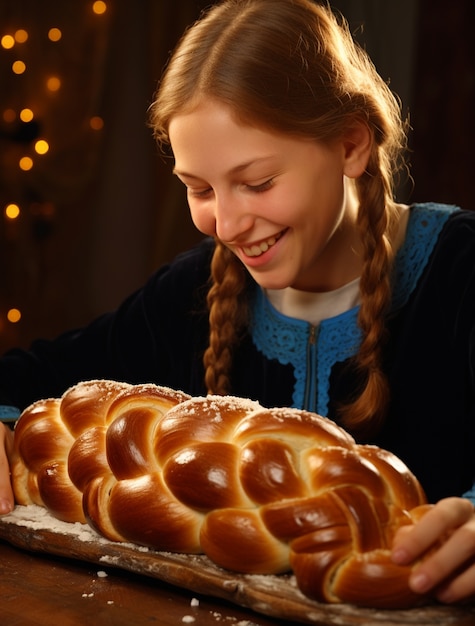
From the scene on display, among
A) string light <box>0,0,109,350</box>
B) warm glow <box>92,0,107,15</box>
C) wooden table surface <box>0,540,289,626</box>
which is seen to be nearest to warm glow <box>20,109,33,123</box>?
string light <box>0,0,109,350</box>

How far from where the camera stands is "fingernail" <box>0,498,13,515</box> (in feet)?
3.97

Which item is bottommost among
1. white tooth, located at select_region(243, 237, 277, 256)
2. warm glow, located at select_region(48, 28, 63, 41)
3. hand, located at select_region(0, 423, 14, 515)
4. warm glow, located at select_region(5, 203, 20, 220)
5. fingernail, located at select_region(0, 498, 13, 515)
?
warm glow, located at select_region(5, 203, 20, 220)

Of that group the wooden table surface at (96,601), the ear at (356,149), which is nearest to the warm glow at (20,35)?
the ear at (356,149)

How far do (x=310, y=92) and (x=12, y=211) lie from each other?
1.92 metres

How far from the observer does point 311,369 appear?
1.67 meters

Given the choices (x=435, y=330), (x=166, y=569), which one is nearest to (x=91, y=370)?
(x=435, y=330)

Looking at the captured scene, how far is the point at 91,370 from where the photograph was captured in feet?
6.11

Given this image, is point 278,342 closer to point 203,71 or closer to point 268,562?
point 203,71

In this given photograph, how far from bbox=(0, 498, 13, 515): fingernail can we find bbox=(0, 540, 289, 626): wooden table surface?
13 centimetres

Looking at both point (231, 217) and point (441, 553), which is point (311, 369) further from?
point (441, 553)

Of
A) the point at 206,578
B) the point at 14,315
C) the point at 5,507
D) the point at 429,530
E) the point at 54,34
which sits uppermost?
the point at 54,34

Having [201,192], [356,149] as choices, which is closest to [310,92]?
[356,149]

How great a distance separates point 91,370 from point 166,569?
3.01 feet

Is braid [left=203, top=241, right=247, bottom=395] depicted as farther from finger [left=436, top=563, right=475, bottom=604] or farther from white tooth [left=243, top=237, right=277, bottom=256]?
finger [left=436, top=563, right=475, bottom=604]
